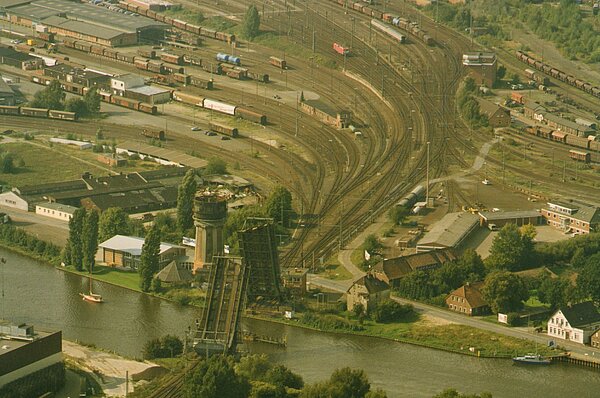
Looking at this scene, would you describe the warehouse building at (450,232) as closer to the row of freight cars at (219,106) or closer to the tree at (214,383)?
the tree at (214,383)

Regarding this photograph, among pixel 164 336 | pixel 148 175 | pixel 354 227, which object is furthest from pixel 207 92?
pixel 164 336

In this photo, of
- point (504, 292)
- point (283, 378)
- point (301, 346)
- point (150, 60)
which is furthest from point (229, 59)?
point (283, 378)

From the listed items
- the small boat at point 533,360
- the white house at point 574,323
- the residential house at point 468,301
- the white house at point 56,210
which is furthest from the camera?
the white house at point 56,210

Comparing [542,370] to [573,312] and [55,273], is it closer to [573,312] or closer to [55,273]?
[573,312]

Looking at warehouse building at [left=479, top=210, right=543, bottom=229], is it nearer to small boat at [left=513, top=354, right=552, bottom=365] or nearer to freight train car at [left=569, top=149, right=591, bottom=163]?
freight train car at [left=569, top=149, right=591, bottom=163]

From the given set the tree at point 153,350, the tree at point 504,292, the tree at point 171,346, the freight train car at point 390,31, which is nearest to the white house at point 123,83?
the freight train car at point 390,31
